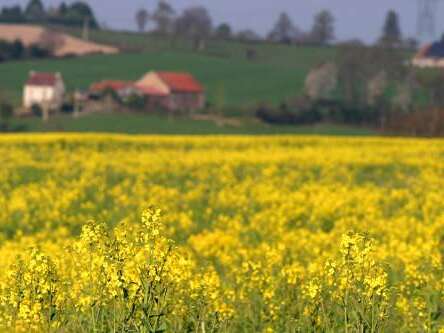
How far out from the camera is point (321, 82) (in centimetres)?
9600

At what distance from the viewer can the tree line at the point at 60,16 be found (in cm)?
13912

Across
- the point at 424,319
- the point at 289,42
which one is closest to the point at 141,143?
the point at 424,319

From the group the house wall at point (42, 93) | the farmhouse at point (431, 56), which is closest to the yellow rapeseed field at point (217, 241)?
the house wall at point (42, 93)

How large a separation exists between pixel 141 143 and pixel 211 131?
2396 centimetres

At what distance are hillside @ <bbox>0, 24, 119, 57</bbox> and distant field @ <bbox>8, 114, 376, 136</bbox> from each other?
44.7m

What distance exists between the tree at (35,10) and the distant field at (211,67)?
43.9 ft

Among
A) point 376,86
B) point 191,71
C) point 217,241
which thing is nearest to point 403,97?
point 376,86

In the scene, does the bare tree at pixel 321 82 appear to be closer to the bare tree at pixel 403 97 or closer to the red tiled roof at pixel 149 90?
the bare tree at pixel 403 97

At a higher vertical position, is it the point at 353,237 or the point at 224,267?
the point at 353,237

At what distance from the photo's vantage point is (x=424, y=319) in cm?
909

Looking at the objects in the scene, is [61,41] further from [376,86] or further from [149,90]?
[376,86]

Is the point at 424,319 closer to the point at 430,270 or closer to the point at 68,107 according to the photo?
the point at 430,270

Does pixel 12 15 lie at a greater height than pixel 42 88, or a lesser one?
greater

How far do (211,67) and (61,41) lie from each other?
1746cm
